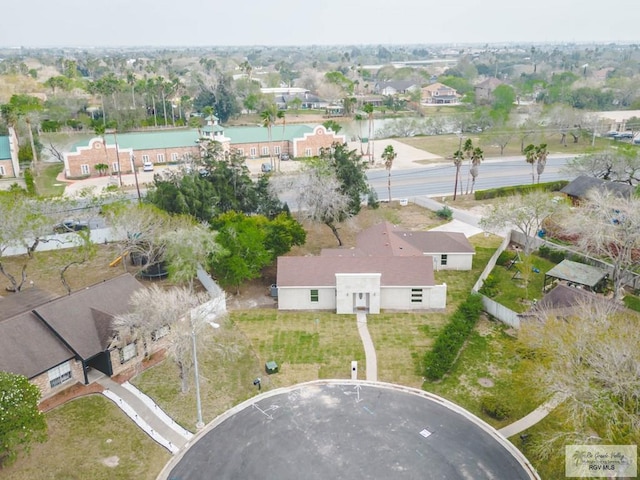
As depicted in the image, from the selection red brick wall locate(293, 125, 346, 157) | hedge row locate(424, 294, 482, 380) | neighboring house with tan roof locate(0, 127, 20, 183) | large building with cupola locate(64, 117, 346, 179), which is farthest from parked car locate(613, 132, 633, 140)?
neighboring house with tan roof locate(0, 127, 20, 183)

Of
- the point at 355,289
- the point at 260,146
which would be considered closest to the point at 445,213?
the point at 355,289

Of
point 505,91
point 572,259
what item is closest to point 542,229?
point 572,259

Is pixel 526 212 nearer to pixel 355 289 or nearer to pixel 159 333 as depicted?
pixel 355 289

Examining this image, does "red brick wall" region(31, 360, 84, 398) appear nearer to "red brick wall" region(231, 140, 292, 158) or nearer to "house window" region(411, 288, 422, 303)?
"house window" region(411, 288, 422, 303)

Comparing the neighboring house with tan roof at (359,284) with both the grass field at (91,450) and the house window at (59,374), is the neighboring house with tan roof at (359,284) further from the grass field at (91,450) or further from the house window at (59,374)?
the grass field at (91,450)

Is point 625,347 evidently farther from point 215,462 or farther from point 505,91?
point 505,91
